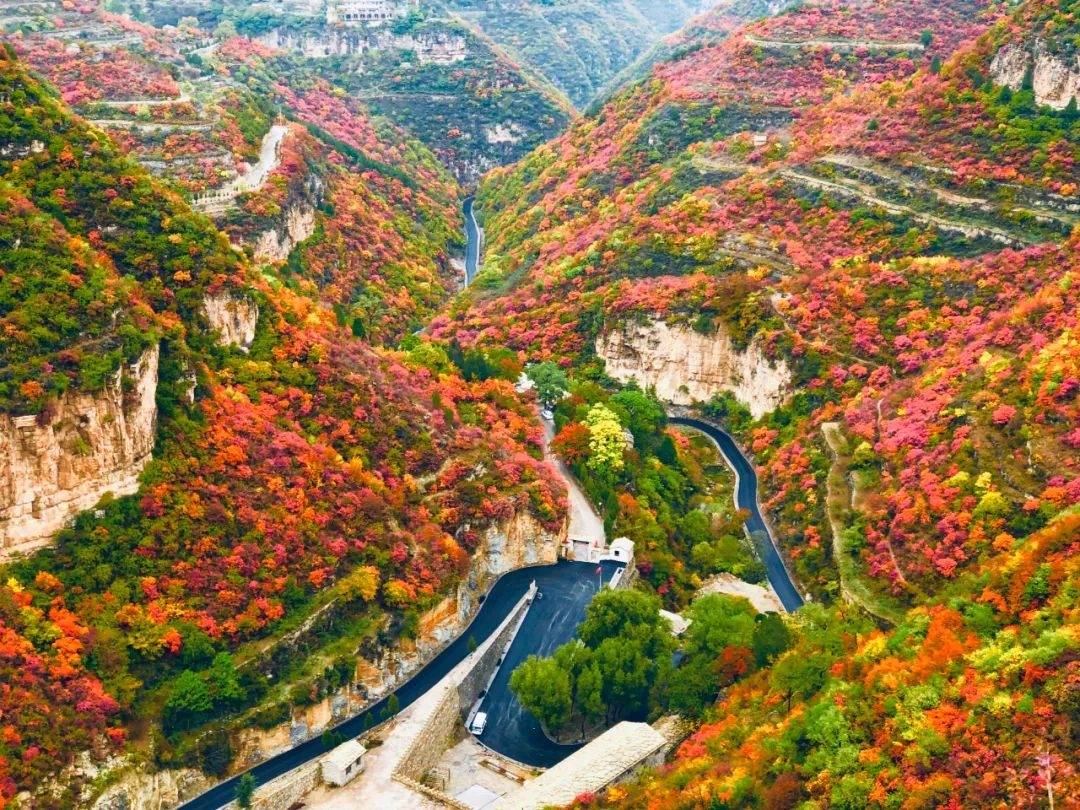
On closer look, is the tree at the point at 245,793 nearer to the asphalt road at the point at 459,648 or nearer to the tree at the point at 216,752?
the asphalt road at the point at 459,648

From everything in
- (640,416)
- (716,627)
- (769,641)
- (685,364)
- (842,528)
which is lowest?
(685,364)

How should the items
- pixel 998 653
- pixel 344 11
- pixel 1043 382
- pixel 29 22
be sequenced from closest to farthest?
pixel 998 653
pixel 1043 382
pixel 29 22
pixel 344 11

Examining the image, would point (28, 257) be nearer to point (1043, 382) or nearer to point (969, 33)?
point (1043, 382)

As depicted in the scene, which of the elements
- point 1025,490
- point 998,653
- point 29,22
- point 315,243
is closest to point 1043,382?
point 1025,490

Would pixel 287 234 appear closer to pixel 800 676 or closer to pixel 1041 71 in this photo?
pixel 1041 71

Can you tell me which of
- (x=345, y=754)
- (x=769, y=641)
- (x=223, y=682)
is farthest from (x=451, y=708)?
(x=769, y=641)

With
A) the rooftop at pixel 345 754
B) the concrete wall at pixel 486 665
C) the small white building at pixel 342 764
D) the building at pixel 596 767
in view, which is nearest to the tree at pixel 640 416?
the concrete wall at pixel 486 665
